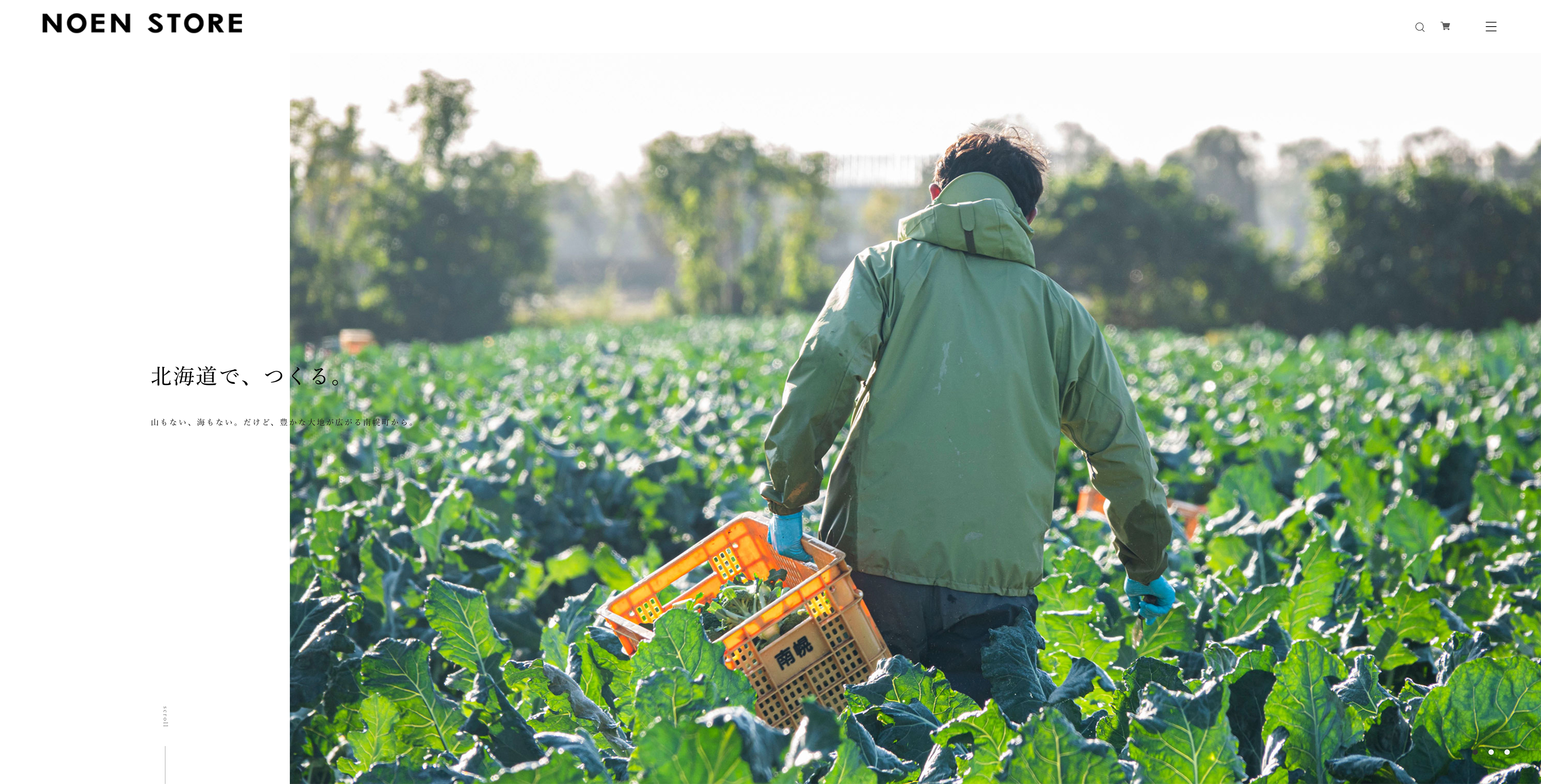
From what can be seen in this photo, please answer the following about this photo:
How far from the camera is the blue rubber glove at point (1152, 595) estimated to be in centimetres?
272

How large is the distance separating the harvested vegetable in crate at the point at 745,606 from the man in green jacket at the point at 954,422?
0.11 metres

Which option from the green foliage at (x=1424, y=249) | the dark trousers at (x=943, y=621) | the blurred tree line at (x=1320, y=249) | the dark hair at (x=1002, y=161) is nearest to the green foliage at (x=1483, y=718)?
the dark trousers at (x=943, y=621)

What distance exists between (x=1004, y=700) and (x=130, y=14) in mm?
2792

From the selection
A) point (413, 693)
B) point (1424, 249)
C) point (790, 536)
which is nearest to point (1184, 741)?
point (790, 536)

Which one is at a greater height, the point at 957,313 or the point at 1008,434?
the point at 957,313

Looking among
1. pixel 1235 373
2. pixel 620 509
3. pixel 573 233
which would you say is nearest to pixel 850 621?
pixel 620 509

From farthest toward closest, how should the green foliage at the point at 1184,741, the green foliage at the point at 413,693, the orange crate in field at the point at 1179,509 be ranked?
the orange crate in field at the point at 1179,509
the green foliage at the point at 413,693
the green foliage at the point at 1184,741

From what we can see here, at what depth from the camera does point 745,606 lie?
2.46m

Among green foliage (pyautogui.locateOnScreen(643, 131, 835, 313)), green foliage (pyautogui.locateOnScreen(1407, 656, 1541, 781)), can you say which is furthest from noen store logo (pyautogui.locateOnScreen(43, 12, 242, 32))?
green foliage (pyautogui.locateOnScreen(643, 131, 835, 313))

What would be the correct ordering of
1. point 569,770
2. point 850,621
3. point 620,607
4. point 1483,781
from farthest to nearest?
point 620,607 < point 850,621 < point 1483,781 < point 569,770

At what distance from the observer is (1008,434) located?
249 centimetres

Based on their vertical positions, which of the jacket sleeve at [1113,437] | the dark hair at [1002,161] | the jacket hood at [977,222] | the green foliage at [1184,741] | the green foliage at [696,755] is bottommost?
the green foliage at [1184,741]

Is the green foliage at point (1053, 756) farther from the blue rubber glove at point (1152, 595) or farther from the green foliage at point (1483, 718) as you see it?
the blue rubber glove at point (1152, 595)

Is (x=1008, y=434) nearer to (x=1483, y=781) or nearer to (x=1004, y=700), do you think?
(x=1004, y=700)
